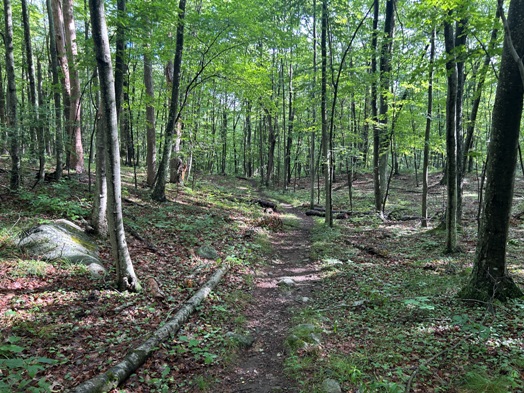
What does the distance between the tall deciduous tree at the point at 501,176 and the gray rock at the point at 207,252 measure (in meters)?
5.97

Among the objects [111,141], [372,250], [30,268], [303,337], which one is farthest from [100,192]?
[372,250]

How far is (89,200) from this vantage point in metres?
9.94

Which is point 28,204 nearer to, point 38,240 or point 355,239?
point 38,240

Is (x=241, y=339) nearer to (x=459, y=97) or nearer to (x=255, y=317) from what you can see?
(x=255, y=317)

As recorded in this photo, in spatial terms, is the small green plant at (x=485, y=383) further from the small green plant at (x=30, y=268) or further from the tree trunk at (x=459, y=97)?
the small green plant at (x=30, y=268)

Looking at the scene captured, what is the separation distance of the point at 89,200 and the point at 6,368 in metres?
7.37

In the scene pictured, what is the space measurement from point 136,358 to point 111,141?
3434mm

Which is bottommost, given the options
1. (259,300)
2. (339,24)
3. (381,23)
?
(259,300)

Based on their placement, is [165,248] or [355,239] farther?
[355,239]

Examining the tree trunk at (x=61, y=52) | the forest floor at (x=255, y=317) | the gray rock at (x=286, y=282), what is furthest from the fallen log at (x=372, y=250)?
the tree trunk at (x=61, y=52)

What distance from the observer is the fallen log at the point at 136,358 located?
3332 millimetres

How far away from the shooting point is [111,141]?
5.21m

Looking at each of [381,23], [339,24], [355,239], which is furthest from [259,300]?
[381,23]

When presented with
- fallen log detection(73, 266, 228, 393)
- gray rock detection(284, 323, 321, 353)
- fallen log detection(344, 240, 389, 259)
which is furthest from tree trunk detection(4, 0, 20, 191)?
fallen log detection(344, 240, 389, 259)
